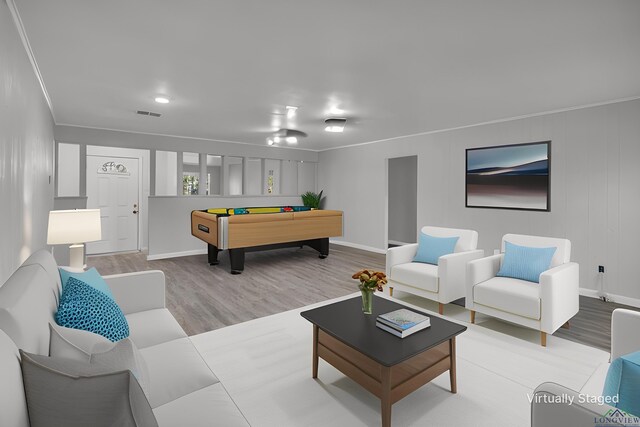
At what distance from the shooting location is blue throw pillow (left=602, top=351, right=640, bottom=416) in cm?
98

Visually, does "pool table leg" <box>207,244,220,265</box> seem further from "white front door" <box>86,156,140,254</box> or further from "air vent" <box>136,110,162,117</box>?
"white front door" <box>86,156,140,254</box>

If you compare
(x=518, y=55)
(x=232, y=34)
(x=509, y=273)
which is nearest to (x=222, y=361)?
(x=232, y=34)

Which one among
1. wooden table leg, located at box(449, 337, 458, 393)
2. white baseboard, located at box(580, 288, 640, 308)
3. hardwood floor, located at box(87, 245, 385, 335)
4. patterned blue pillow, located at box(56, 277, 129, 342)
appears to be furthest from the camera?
white baseboard, located at box(580, 288, 640, 308)

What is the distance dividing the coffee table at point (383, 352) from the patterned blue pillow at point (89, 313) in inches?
45.4

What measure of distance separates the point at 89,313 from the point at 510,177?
17.3 ft

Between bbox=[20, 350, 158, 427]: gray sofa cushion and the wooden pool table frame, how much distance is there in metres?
3.92

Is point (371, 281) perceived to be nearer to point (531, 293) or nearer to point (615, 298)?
point (531, 293)

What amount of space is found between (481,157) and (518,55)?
2.78m

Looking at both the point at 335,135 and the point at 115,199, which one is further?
the point at 115,199

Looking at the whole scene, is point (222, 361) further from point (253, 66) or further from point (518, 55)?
point (518, 55)

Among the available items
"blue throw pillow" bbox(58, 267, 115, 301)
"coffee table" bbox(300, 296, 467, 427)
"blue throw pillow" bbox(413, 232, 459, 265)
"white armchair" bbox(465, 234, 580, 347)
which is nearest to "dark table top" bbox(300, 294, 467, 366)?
"coffee table" bbox(300, 296, 467, 427)

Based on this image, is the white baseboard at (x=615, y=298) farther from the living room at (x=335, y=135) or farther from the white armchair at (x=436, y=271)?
the white armchair at (x=436, y=271)

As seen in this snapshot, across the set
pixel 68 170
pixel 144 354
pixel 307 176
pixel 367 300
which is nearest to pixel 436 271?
pixel 367 300

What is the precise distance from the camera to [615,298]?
3941mm
